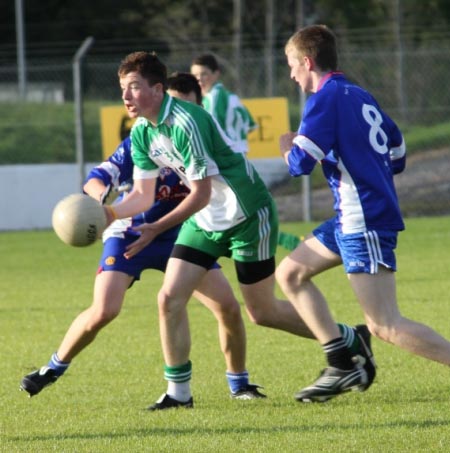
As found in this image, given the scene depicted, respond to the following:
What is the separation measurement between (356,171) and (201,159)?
840 mm

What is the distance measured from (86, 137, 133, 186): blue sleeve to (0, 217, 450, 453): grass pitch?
1216 millimetres

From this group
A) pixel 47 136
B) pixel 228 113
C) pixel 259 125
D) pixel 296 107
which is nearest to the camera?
pixel 228 113

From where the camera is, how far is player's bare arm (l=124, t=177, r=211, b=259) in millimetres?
6141

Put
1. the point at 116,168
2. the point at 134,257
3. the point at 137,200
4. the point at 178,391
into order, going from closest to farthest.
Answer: the point at 178,391 < the point at 137,200 < the point at 134,257 < the point at 116,168

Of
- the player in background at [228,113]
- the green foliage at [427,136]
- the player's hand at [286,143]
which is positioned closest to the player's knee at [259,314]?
the player's hand at [286,143]

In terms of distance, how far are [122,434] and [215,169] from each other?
1.47 metres

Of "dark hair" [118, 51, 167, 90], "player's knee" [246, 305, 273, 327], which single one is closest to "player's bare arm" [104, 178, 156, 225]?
"dark hair" [118, 51, 167, 90]

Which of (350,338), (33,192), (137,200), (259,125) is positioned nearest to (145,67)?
(137,200)

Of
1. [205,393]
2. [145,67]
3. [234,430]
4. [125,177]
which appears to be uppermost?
[145,67]

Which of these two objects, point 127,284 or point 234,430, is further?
point 127,284

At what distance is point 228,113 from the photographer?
1327cm

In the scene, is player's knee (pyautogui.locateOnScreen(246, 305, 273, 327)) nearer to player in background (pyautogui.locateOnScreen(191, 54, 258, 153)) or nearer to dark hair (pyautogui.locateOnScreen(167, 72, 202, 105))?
dark hair (pyautogui.locateOnScreen(167, 72, 202, 105))

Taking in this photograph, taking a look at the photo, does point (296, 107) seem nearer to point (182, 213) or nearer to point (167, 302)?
point (167, 302)

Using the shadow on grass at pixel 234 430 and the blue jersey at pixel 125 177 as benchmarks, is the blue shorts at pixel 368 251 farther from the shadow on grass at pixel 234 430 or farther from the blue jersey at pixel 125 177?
the blue jersey at pixel 125 177
